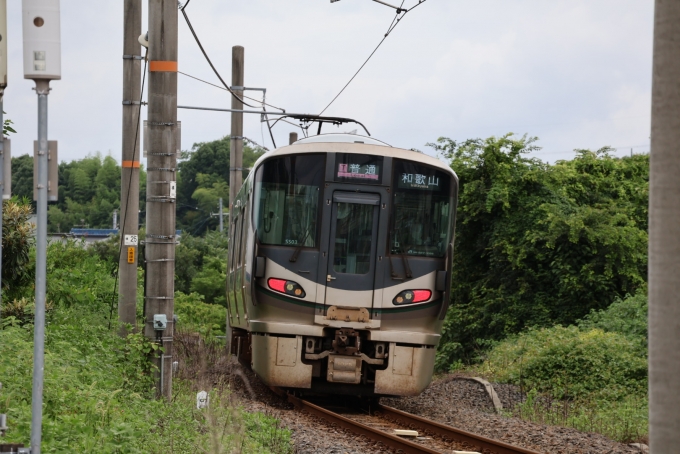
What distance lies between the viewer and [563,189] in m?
25.9

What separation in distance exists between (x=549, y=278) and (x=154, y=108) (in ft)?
53.7

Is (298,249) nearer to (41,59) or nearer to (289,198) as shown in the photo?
(289,198)

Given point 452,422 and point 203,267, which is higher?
point 203,267

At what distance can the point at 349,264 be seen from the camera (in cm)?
1227

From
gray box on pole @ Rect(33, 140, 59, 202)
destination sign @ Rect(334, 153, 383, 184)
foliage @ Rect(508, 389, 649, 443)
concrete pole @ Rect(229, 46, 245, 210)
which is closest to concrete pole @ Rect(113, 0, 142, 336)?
destination sign @ Rect(334, 153, 383, 184)

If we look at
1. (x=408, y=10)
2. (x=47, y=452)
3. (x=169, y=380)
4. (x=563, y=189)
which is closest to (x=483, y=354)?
(x=563, y=189)

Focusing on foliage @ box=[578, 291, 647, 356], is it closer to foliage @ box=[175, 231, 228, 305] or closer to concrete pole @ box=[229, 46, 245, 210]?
concrete pole @ box=[229, 46, 245, 210]

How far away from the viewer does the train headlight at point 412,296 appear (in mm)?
12359

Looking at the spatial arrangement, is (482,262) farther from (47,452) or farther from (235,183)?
(47,452)

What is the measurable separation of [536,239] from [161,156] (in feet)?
50.8

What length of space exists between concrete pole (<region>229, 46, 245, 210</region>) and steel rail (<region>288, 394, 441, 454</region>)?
10.1 m

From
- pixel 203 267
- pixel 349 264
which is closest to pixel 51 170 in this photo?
pixel 349 264

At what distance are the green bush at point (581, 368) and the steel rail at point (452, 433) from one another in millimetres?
4432

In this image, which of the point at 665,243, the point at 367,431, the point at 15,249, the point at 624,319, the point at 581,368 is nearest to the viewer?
the point at 665,243
